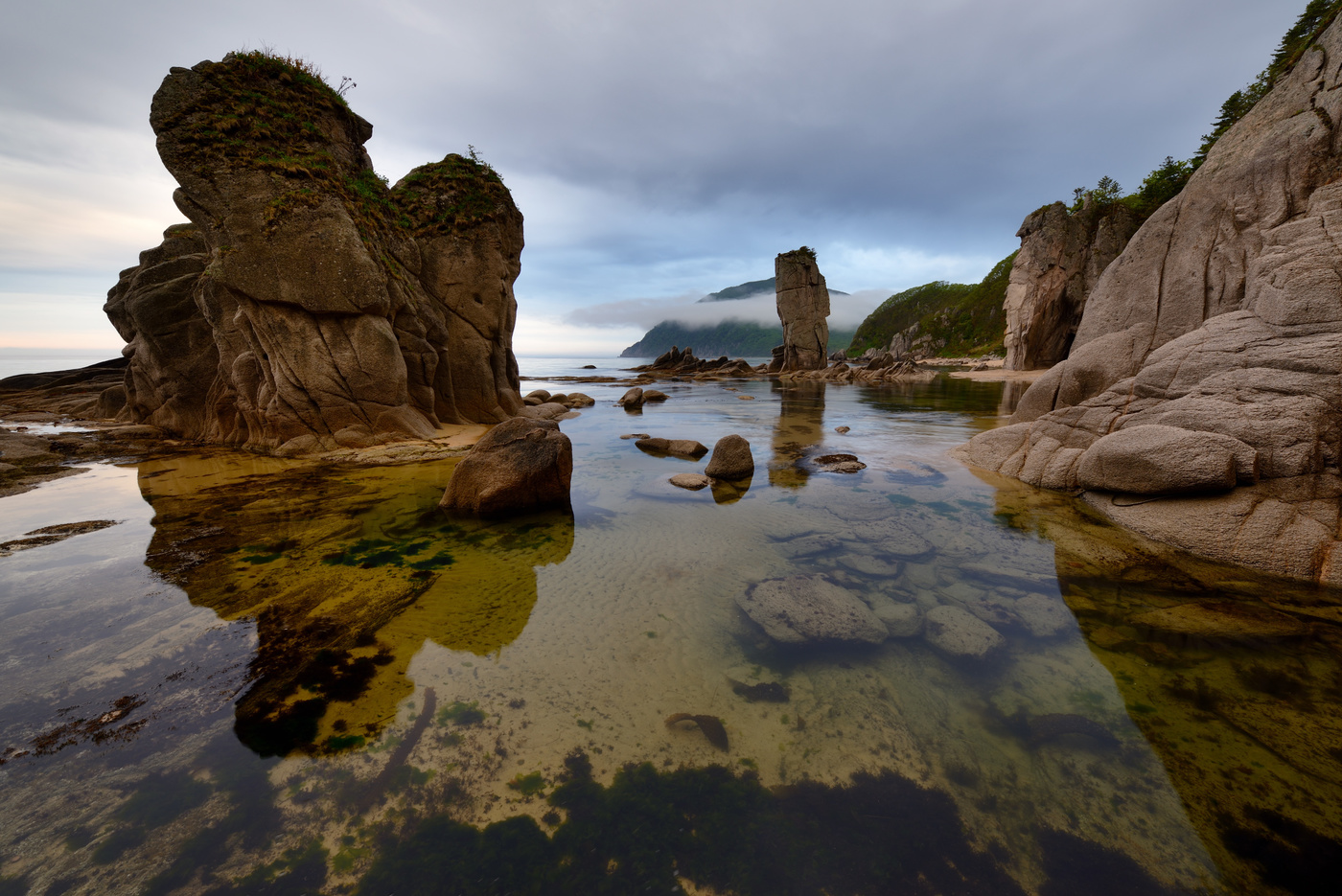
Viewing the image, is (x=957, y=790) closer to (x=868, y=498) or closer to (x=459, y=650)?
(x=459, y=650)

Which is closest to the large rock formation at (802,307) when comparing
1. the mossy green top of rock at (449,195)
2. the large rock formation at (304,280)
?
the mossy green top of rock at (449,195)

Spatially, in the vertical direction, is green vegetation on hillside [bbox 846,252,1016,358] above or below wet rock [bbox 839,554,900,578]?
above

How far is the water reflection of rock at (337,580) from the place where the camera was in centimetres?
428

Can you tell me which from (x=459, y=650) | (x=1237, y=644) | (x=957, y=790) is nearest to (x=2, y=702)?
(x=459, y=650)

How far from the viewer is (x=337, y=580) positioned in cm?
654

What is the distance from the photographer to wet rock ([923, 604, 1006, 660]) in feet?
16.7

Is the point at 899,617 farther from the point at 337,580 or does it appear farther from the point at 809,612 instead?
the point at 337,580

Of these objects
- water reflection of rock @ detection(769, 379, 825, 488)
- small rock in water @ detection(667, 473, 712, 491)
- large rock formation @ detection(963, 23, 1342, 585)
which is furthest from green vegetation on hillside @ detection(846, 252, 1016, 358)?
small rock in water @ detection(667, 473, 712, 491)

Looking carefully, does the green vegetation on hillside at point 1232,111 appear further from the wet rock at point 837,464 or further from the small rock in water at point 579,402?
the small rock in water at point 579,402

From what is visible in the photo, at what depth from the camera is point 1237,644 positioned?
4961 millimetres

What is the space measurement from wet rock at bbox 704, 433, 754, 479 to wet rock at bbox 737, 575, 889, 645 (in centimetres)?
581

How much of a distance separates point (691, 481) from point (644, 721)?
7.72m

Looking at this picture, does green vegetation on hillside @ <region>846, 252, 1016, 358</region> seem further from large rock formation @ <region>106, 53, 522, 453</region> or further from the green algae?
the green algae

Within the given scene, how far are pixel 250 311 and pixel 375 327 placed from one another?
3.39 m
